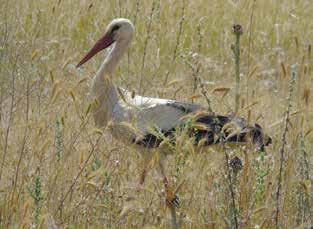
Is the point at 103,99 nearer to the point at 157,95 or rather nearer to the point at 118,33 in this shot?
the point at 118,33

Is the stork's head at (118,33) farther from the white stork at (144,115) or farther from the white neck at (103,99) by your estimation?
the white neck at (103,99)

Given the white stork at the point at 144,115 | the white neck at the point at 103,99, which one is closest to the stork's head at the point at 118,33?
the white stork at the point at 144,115

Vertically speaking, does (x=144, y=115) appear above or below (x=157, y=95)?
above

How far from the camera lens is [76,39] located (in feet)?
29.0

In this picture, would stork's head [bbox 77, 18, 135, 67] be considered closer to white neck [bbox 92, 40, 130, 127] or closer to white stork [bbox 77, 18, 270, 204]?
white stork [bbox 77, 18, 270, 204]

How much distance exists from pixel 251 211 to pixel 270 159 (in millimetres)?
931

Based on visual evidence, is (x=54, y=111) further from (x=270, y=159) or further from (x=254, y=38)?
(x=254, y=38)

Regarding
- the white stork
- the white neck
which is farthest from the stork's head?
the white neck

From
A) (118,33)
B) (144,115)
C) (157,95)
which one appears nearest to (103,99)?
(144,115)

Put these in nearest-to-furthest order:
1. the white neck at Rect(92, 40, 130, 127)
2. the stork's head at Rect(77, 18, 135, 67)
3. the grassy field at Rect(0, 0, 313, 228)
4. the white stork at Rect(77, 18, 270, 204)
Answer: the grassy field at Rect(0, 0, 313, 228) < the white stork at Rect(77, 18, 270, 204) < the white neck at Rect(92, 40, 130, 127) < the stork's head at Rect(77, 18, 135, 67)

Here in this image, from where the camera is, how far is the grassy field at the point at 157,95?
4496mm

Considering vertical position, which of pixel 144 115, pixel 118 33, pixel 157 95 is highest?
pixel 118 33

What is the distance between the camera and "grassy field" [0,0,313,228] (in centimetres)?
450

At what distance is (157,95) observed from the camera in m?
7.41
